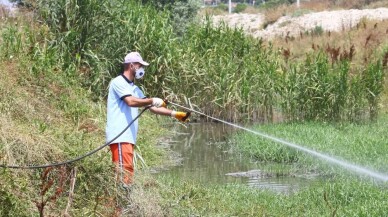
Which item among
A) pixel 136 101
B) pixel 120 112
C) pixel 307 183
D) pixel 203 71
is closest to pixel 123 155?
pixel 120 112

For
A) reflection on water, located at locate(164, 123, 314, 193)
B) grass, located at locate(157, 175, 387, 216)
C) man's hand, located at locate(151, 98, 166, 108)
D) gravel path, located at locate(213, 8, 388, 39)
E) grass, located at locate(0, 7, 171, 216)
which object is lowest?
gravel path, located at locate(213, 8, 388, 39)

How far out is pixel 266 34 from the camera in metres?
41.1

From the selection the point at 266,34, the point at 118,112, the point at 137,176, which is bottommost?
the point at 266,34

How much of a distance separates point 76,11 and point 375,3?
106 feet

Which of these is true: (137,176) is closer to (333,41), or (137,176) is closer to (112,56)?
(112,56)

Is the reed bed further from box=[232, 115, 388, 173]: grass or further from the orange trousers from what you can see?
the orange trousers

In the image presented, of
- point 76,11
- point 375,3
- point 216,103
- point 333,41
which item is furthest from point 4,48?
point 375,3

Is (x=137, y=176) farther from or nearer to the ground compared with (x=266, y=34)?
farther from the ground

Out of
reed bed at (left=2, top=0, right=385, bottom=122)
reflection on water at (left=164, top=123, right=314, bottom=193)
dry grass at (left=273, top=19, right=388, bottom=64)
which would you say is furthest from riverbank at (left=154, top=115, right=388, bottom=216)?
dry grass at (left=273, top=19, right=388, bottom=64)

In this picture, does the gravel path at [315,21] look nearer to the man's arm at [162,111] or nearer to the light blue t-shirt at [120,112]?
the man's arm at [162,111]

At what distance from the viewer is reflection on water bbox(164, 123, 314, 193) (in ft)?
38.2

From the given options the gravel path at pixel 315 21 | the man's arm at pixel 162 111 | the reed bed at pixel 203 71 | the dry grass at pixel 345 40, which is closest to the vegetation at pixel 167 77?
the reed bed at pixel 203 71

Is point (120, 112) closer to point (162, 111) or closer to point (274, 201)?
point (162, 111)

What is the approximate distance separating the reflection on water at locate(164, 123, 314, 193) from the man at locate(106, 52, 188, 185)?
130 inches
